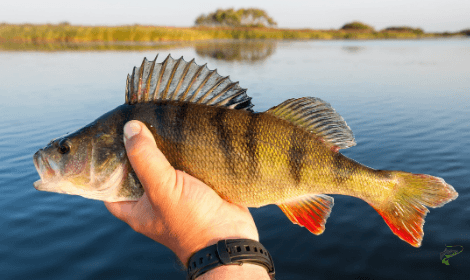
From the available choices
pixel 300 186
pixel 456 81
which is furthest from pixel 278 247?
pixel 456 81

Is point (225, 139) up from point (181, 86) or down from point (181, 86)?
down

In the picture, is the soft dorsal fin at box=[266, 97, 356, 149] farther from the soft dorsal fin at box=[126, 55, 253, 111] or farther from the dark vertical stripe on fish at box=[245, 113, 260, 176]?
the soft dorsal fin at box=[126, 55, 253, 111]

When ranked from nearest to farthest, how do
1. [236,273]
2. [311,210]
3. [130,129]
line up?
1. [236,273]
2. [130,129]
3. [311,210]

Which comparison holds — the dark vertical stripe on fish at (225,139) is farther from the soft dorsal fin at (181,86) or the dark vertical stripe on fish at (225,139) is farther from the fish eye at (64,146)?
the fish eye at (64,146)

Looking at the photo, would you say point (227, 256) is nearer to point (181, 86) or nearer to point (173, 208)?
point (173, 208)

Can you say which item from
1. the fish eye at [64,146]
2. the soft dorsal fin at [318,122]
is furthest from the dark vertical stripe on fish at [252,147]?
the fish eye at [64,146]

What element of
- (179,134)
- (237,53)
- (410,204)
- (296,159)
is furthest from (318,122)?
(237,53)

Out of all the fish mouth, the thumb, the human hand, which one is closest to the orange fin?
the human hand

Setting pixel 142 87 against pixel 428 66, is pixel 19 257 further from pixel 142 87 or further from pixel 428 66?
pixel 428 66
